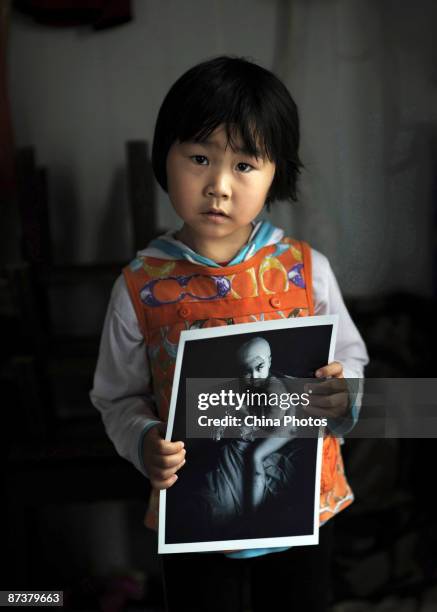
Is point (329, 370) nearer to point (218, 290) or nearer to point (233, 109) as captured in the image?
point (218, 290)

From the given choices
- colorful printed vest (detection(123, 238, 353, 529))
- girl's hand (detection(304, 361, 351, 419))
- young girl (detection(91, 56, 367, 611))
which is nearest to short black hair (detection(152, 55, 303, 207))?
young girl (detection(91, 56, 367, 611))

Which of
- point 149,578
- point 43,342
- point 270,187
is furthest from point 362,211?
point 149,578

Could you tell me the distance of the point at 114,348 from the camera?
28.8 inches

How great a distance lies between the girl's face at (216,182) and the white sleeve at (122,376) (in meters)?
0.14

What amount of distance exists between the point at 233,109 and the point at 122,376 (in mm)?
330

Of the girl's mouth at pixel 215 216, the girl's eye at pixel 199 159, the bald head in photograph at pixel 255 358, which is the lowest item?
the bald head in photograph at pixel 255 358

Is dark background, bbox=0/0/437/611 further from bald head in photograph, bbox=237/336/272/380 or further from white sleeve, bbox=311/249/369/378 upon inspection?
bald head in photograph, bbox=237/336/272/380

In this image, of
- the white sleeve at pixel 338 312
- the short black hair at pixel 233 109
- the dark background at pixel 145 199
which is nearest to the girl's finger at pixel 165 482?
the white sleeve at pixel 338 312

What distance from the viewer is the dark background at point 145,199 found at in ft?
3.18

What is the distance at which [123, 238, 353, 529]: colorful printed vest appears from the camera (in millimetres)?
708

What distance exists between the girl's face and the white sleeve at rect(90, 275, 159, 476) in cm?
14

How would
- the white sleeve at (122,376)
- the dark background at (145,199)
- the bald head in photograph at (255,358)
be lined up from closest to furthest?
the bald head in photograph at (255,358), the white sleeve at (122,376), the dark background at (145,199)

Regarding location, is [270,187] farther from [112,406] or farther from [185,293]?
[112,406]

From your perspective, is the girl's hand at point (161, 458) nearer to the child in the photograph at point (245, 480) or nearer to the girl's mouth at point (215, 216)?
the child in the photograph at point (245, 480)
